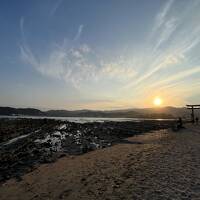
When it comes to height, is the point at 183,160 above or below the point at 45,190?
above

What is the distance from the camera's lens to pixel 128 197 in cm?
998

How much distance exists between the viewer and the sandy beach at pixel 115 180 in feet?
34.2

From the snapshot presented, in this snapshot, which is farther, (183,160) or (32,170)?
(32,170)

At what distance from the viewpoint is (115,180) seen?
A: 40.9 ft

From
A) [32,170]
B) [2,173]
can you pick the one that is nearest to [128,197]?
[32,170]

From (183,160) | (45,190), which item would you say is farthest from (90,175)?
(183,160)

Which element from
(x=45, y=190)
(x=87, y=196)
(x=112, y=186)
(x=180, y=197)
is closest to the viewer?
(x=180, y=197)

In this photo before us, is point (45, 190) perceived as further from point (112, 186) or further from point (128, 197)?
point (128, 197)

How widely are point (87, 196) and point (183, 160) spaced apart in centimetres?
720

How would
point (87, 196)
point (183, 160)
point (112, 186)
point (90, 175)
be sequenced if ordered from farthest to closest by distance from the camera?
point (183, 160), point (90, 175), point (112, 186), point (87, 196)

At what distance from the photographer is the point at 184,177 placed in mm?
11711

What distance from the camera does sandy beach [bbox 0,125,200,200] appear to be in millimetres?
10438

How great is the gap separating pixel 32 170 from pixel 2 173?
6.39 ft

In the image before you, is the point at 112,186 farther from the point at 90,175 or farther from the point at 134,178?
the point at 90,175
